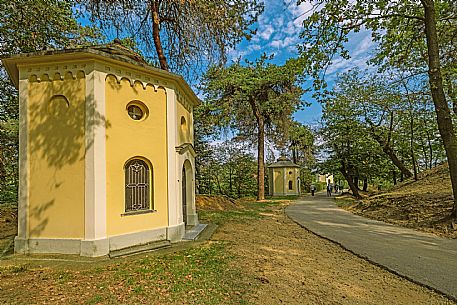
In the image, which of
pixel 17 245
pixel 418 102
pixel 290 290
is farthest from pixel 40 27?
pixel 418 102

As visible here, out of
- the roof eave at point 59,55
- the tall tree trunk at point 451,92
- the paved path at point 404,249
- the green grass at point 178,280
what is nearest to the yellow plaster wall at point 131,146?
the roof eave at point 59,55

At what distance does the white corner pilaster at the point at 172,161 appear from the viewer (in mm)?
8234

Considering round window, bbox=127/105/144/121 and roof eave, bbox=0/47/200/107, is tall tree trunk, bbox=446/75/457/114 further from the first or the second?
round window, bbox=127/105/144/121

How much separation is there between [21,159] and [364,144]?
74.8ft

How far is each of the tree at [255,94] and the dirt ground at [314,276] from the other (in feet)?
48.8

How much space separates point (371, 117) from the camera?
2119 centimetres

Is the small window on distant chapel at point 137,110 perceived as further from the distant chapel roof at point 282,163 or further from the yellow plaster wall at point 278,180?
the yellow plaster wall at point 278,180

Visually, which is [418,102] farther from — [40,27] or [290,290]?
[40,27]

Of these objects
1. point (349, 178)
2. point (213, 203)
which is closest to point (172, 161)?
point (213, 203)

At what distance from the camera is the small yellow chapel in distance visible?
6.93 metres

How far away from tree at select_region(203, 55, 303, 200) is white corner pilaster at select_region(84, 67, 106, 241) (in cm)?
1463

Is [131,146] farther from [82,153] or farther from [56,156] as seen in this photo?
[56,156]

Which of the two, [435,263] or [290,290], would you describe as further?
[435,263]

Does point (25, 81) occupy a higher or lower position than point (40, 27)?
lower
